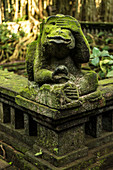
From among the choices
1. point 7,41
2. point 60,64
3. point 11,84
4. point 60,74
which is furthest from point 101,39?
point 60,74

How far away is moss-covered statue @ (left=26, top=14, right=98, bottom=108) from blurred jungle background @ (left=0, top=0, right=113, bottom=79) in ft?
12.7

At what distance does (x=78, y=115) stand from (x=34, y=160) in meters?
0.62

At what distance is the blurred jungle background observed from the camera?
267 inches

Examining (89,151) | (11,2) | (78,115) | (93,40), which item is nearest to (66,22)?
(78,115)

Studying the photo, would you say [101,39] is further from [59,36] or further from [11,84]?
[59,36]

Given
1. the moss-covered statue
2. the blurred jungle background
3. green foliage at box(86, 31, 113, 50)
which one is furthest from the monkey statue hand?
green foliage at box(86, 31, 113, 50)

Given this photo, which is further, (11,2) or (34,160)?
(11,2)

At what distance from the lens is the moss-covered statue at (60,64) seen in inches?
91.3

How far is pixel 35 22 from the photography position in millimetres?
7227

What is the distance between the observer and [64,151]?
2.51 m

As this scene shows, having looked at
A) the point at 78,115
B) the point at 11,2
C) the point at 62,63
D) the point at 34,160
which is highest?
the point at 11,2

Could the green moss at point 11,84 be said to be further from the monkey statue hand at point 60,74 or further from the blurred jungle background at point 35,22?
the blurred jungle background at point 35,22

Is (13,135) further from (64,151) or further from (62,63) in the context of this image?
(62,63)

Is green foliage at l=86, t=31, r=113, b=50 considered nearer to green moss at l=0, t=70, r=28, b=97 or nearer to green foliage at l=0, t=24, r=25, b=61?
green foliage at l=0, t=24, r=25, b=61
